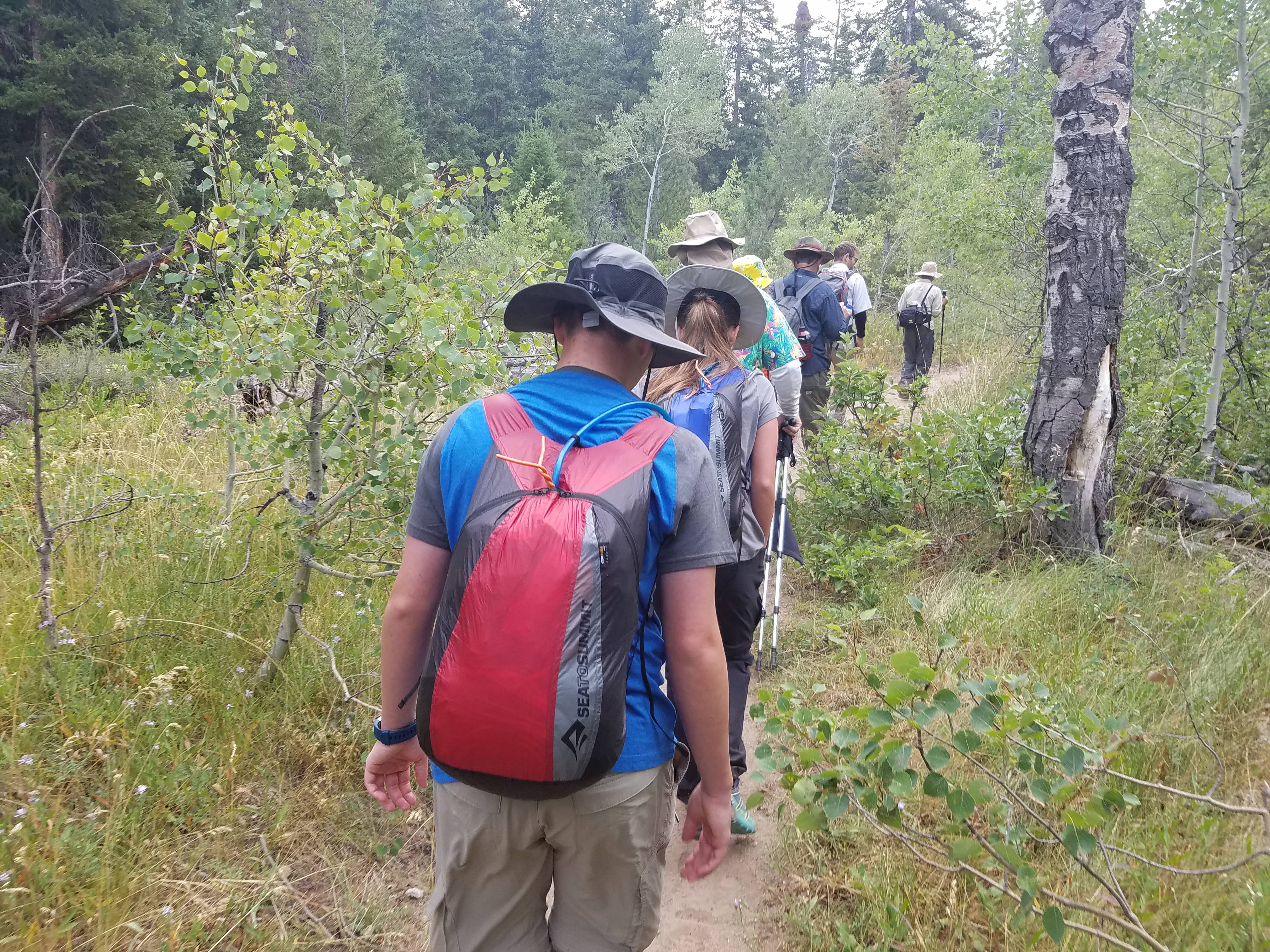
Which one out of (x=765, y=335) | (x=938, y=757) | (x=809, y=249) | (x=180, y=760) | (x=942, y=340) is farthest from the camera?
(x=942, y=340)

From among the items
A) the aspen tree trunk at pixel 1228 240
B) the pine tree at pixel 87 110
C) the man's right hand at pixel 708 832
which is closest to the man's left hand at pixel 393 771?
the man's right hand at pixel 708 832

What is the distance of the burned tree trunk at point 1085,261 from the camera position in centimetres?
419

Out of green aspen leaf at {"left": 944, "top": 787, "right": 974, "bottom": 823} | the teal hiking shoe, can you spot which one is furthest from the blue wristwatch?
the teal hiking shoe

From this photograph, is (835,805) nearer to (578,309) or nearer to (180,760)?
(578,309)

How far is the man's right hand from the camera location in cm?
156

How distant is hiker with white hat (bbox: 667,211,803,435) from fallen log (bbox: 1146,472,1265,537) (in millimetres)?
2535

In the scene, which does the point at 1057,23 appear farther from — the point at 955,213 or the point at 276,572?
the point at 955,213

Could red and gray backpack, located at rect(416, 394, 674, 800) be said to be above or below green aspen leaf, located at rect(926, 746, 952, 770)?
above

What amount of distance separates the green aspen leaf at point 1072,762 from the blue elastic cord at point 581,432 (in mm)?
1198

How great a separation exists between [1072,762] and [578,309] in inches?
58.4

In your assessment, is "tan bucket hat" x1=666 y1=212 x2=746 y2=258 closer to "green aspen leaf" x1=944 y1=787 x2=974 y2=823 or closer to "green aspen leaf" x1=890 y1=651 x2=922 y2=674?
"green aspen leaf" x1=890 y1=651 x2=922 y2=674

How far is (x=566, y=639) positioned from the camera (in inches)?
47.5

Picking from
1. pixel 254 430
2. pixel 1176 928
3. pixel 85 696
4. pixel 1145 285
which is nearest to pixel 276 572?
pixel 254 430

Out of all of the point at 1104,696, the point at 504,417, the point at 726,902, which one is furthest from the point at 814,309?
the point at 504,417
